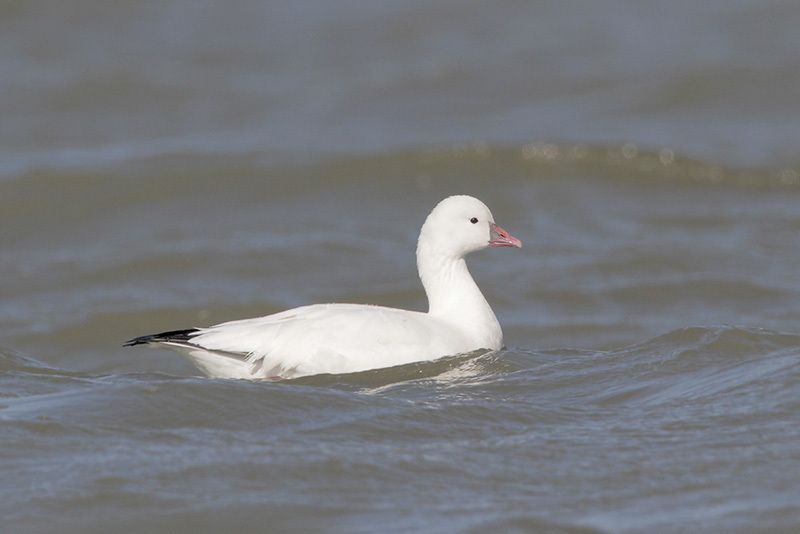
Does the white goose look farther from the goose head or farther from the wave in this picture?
the wave

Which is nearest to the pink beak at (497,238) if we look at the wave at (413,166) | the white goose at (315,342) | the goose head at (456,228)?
the goose head at (456,228)

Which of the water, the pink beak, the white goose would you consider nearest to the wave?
the water

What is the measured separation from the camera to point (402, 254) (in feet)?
42.7

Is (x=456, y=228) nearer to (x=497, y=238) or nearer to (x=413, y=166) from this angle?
(x=497, y=238)

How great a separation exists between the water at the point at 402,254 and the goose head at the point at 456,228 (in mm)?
870

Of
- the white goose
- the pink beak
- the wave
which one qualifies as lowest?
the white goose

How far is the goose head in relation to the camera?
339 inches

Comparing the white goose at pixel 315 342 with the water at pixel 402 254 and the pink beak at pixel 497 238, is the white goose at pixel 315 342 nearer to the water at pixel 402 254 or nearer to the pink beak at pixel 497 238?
the water at pixel 402 254

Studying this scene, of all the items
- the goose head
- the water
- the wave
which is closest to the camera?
the water

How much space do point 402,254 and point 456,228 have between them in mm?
4405

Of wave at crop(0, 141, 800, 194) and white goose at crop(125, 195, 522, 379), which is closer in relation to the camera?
white goose at crop(125, 195, 522, 379)

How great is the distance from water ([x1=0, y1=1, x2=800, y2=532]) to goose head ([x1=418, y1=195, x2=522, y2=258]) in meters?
0.87

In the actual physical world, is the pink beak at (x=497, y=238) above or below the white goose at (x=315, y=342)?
above

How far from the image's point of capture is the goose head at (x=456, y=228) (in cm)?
860
